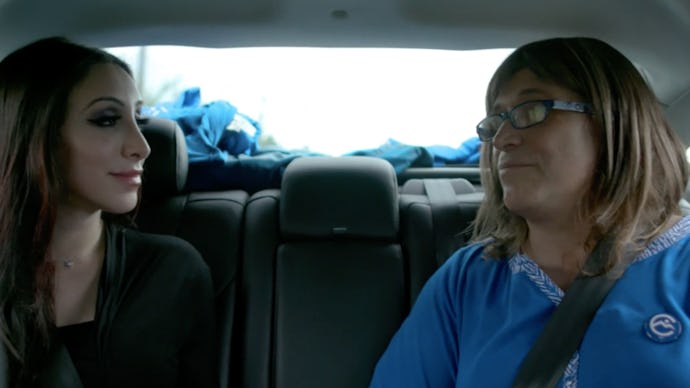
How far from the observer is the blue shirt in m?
1.27

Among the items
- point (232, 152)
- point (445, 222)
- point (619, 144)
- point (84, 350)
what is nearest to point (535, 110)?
point (619, 144)

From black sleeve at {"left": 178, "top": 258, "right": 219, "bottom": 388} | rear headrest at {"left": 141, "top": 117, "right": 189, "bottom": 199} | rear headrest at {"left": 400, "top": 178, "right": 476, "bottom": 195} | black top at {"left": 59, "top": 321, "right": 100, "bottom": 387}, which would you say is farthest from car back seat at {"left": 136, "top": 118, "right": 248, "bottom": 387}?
rear headrest at {"left": 400, "top": 178, "right": 476, "bottom": 195}

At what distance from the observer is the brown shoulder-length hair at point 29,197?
152cm

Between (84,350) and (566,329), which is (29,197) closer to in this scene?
(84,350)

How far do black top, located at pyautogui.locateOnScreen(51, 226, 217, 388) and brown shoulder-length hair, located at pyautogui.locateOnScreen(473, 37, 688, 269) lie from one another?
0.82 meters

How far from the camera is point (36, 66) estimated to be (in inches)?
63.5

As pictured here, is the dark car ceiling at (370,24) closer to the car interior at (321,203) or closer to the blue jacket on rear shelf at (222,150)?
the car interior at (321,203)

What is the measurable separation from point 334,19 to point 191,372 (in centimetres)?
108

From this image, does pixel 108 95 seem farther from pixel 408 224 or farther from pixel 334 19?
pixel 408 224

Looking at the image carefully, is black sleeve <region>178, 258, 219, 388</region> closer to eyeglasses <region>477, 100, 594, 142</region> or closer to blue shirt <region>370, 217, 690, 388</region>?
blue shirt <region>370, 217, 690, 388</region>

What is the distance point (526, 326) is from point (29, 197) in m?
1.14

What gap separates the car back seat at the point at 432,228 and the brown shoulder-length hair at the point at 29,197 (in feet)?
3.41

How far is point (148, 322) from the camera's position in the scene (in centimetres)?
170

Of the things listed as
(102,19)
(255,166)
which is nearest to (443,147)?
(255,166)
